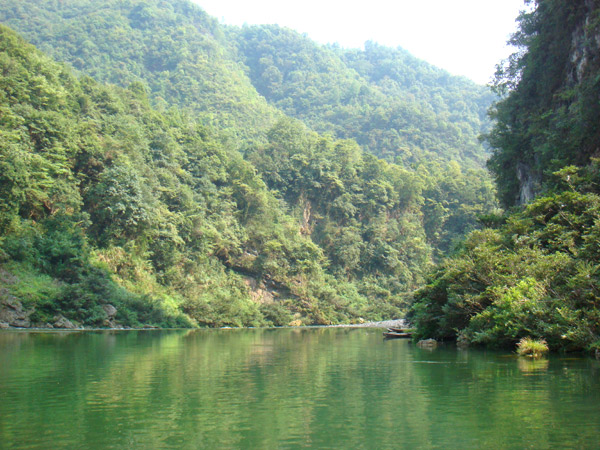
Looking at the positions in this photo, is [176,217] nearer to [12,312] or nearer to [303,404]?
[12,312]

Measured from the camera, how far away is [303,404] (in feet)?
28.5

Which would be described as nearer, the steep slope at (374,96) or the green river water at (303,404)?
the green river water at (303,404)

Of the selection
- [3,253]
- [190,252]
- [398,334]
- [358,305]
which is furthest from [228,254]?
[398,334]

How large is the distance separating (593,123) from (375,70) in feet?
427

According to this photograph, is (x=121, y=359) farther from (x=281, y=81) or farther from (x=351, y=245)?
(x=281, y=81)

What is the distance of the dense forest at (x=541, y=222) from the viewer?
48.8 feet

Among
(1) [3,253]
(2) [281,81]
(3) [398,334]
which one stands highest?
(2) [281,81]

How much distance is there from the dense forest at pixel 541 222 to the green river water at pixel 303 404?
1584 millimetres

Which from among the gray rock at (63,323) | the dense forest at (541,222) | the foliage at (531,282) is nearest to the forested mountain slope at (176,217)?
the gray rock at (63,323)

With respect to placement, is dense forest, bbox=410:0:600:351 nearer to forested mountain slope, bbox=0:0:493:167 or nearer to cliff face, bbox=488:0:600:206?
cliff face, bbox=488:0:600:206

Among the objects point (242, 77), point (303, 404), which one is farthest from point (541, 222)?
point (242, 77)

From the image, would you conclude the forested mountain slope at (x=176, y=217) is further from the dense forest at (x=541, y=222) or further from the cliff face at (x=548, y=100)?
the cliff face at (x=548, y=100)

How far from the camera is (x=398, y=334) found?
26078 millimetres

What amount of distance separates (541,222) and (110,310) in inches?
976
